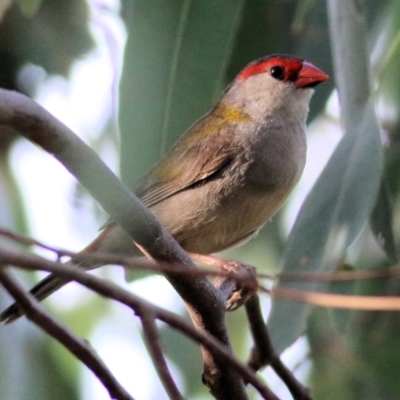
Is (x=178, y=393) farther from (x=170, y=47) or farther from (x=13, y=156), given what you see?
(x=13, y=156)

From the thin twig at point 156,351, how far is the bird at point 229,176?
139 cm

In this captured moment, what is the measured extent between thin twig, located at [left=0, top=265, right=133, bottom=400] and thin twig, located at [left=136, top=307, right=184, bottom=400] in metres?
0.08

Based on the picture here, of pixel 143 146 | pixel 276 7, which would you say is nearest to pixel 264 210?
pixel 143 146

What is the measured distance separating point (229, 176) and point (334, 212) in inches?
15.7

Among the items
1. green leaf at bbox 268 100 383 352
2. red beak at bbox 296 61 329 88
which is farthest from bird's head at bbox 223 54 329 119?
green leaf at bbox 268 100 383 352

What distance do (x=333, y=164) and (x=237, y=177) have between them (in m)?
0.33

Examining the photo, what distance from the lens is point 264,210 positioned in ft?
9.30

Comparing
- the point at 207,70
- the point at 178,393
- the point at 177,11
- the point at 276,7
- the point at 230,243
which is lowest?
the point at 178,393

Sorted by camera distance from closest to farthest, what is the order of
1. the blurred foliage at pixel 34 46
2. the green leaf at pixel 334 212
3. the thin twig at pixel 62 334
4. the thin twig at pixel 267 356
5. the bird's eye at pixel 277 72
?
the thin twig at pixel 62 334 < the thin twig at pixel 267 356 < the green leaf at pixel 334 212 < the bird's eye at pixel 277 72 < the blurred foliage at pixel 34 46

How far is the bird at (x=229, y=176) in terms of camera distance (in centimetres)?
281

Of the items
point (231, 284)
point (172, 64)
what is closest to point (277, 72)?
point (172, 64)

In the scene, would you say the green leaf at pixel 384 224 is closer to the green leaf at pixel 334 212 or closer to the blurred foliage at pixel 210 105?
the blurred foliage at pixel 210 105

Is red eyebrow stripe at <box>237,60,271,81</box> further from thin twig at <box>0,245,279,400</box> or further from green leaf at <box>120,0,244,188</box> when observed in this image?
thin twig at <box>0,245,279,400</box>

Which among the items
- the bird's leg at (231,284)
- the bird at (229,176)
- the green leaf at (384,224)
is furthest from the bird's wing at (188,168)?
the green leaf at (384,224)
